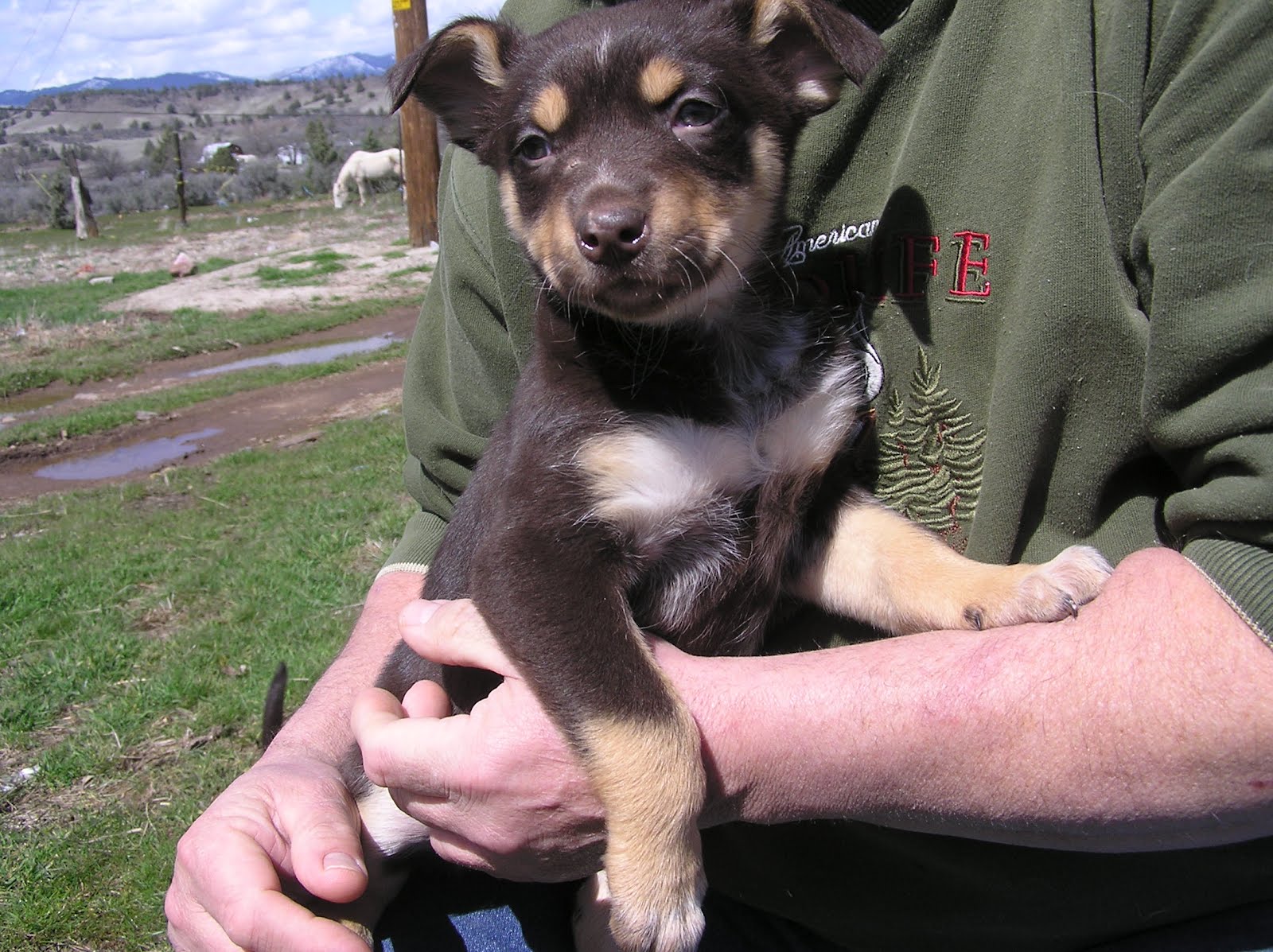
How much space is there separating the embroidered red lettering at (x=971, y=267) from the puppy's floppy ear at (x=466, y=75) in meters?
1.28

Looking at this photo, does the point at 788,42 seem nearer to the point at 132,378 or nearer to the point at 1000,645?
the point at 1000,645

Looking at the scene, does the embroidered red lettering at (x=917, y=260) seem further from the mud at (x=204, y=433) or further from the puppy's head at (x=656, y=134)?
the mud at (x=204, y=433)

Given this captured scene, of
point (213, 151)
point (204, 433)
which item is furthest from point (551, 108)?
point (213, 151)

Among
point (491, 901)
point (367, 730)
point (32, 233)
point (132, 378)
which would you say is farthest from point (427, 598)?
point (32, 233)

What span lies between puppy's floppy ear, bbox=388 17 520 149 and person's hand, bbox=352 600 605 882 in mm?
1335

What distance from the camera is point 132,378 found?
12539mm

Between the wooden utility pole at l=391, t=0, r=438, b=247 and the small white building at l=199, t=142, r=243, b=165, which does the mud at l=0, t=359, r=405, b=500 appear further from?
the small white building at l=199, t=142, r=243, b=165

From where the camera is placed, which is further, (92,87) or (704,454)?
(92,87)

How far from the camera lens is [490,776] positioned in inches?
79.1

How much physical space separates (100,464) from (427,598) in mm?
7977

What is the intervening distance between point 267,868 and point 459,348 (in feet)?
4.69

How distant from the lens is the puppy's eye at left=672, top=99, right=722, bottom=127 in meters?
2.38

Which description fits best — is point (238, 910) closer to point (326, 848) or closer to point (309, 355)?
point (326, 848)

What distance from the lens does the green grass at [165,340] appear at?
12.5 metres
